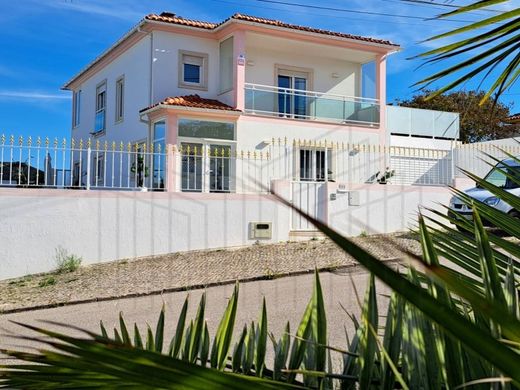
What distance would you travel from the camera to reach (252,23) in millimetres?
17266

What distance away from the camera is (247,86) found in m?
18.2

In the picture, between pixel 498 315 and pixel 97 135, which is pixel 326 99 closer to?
pixel 97 135

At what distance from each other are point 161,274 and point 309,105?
10564 millimetres

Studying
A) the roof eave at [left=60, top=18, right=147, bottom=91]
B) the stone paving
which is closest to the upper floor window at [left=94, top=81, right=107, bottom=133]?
the roof eave at [left=60, top=18, right=147, bottom=91]

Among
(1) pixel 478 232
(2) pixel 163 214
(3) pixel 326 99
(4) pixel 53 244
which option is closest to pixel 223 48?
(3) pixel 326 99

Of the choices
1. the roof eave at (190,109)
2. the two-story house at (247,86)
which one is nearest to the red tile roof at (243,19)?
the two-story house at (247,86)

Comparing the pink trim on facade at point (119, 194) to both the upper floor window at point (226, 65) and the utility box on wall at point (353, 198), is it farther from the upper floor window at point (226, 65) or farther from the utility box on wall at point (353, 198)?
the upper floor window at point (226, 65)

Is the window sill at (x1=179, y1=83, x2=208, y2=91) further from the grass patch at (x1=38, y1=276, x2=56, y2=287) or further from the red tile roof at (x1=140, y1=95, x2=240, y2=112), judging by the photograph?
the grass patch at (x1=38, y1=276, x2=56, y2=287)

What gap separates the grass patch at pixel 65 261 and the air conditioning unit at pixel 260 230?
151 inches

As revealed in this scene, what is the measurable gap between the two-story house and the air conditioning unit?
397 centimetres

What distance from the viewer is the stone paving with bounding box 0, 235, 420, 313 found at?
8727 millimetres

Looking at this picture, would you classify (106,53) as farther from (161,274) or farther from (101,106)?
(161,274)

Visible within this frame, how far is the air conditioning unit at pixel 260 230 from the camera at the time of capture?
41.4 ft

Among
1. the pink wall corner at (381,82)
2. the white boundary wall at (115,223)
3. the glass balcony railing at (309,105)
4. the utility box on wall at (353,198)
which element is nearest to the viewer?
the white boundary wall at (115,223)
